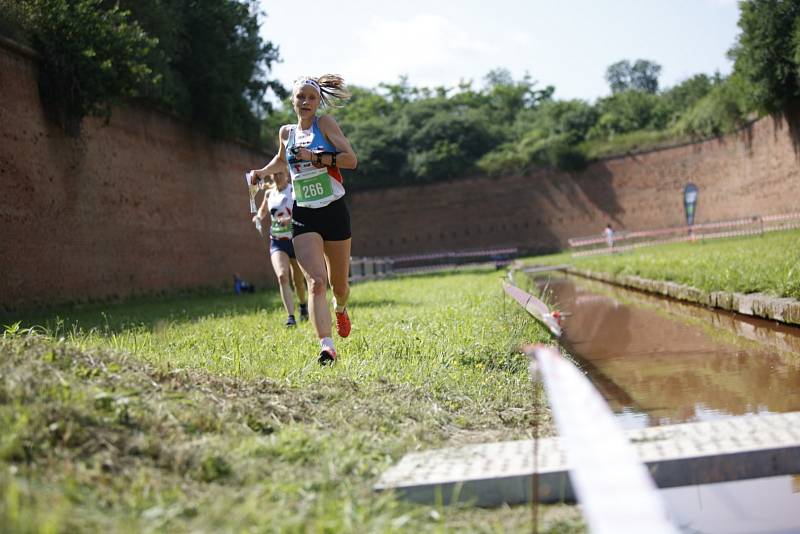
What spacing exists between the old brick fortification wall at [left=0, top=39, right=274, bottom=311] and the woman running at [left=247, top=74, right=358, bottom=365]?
833 cm

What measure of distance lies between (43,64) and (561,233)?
28.3m

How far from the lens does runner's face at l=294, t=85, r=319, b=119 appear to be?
5.03 metres

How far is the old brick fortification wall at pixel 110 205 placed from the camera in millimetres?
12289

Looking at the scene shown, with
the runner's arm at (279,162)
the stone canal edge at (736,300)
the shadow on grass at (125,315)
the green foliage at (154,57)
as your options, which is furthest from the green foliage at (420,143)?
the runner's arm at (279,162)

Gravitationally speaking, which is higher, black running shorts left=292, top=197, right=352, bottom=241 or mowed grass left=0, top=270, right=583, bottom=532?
black running shorts left=292, top=197, right=352, bottom=241

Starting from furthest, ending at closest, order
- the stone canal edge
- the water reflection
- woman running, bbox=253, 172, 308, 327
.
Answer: woman running, bbox=253, 172, 308, 327
the stone canal edge
the water reflection

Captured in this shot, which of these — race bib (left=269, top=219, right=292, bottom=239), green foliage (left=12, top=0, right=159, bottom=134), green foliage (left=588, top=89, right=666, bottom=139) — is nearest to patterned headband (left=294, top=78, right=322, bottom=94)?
race bib (left=269, top=219, right=292, bottom=239)

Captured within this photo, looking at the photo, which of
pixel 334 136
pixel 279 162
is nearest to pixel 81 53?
pixel 279 162

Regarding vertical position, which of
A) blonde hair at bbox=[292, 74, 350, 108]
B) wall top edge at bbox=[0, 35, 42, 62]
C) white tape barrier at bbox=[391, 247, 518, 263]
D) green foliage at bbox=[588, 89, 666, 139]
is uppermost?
green foliage at bbox=[588, 89, 666, 139]

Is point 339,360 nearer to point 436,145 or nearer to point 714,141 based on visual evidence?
point 714,141

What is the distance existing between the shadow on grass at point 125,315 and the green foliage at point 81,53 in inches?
140

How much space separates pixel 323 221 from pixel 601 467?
353 centimetres

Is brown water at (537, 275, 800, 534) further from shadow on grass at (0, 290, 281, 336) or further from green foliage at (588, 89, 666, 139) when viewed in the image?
green foliage at (588, 89, 666, 139)

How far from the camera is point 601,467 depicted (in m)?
1.66
